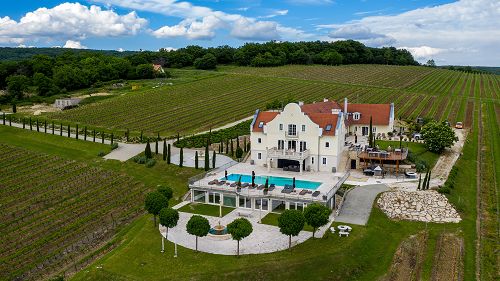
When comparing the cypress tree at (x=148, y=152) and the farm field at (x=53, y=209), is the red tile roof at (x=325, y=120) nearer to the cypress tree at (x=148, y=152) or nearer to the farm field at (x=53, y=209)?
the cypress tree at (x=148, y=152)

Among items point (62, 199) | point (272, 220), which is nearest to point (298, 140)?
point (272, 220)

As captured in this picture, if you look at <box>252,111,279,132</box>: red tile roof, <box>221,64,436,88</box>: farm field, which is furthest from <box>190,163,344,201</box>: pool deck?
<box>221,64,436,88</box>: farm field

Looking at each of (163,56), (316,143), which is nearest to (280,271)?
(316,143)

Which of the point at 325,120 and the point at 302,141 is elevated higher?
the point at 325,120

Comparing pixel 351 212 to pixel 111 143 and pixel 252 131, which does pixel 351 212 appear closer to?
pixel 252 131

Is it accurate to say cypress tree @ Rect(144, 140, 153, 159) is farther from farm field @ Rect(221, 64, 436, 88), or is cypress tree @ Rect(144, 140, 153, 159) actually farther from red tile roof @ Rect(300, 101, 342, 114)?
farm field @ Rect(221, 64, 436, 88)

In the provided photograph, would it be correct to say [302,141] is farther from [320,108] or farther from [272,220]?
[272,220]

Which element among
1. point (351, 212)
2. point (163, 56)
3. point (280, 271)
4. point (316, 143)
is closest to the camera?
point (280, 271)
